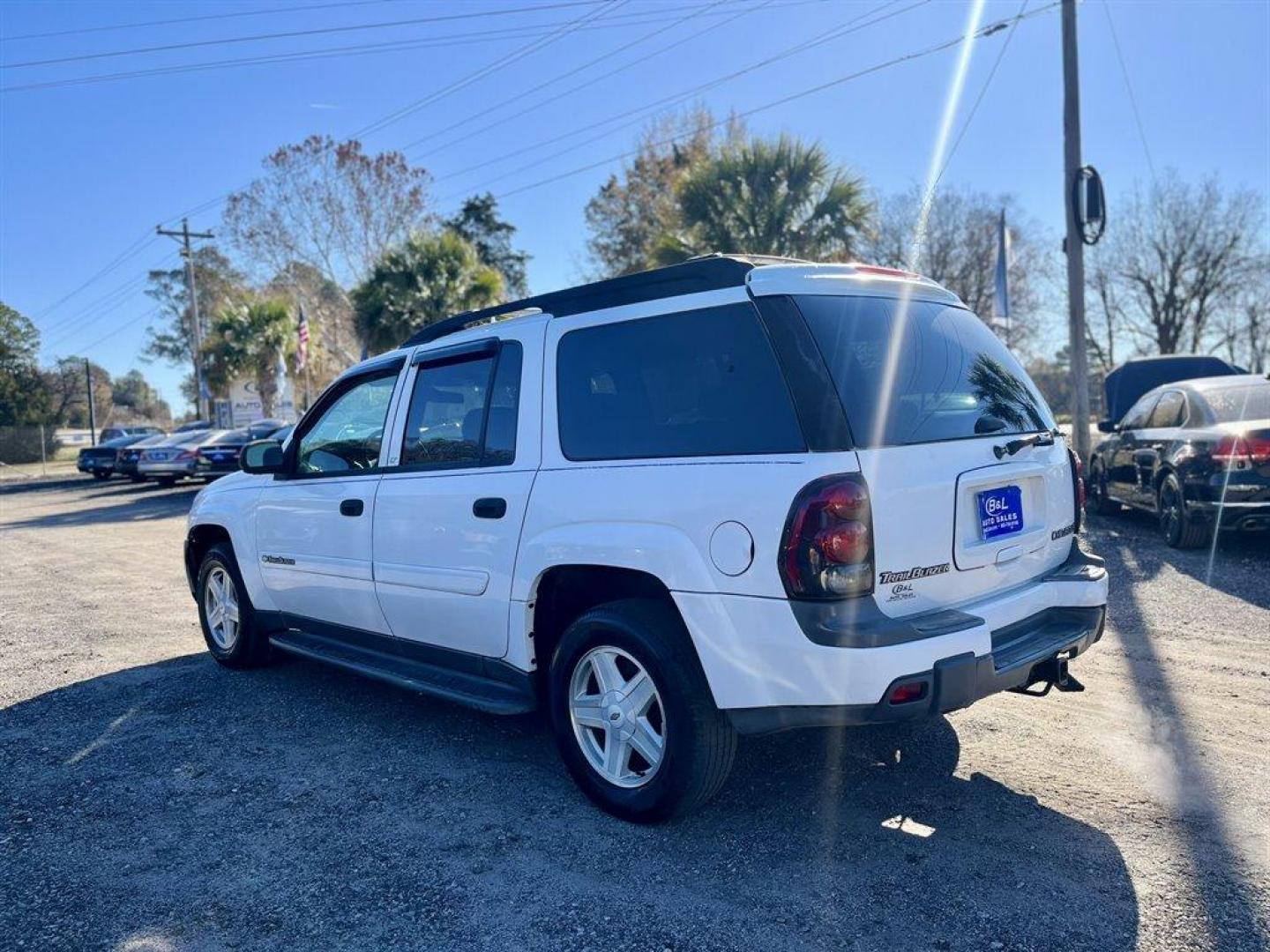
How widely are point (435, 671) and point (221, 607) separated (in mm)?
2396

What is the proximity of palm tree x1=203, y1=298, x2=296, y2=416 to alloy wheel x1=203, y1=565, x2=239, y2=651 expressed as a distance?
94.3 feet

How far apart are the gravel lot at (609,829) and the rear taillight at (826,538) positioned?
1.00 meters

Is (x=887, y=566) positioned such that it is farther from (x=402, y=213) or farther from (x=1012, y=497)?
(x=402, y=213)

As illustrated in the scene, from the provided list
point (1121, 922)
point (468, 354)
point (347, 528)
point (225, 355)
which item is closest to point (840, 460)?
point (1121, 922)

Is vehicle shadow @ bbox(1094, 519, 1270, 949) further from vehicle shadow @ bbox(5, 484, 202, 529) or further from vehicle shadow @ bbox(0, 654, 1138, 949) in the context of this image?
vehicle shadow @ bbox(5, 484, 202, 529)

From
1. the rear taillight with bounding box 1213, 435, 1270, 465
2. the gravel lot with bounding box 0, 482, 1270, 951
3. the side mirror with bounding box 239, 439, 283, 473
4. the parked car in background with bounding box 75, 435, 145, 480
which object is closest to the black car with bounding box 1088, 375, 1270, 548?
the rear taillight with bounding box 1213, 435, 1270, 465

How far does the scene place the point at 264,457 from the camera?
5.34 meters

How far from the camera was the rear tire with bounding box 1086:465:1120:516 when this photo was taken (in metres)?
10.5

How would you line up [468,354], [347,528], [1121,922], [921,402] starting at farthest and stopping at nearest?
[347,528] → [468,354] → [921,402] → [1121,922]

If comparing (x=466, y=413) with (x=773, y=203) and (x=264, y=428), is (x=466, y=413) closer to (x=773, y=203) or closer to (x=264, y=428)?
(x=773, y=203)

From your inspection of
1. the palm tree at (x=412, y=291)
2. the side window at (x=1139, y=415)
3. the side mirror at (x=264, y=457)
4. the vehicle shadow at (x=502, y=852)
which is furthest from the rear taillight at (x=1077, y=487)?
the palm tree at (x=412, y=291)

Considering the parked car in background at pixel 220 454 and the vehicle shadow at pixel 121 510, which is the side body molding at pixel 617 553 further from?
the parked car in background at pixel 220 454

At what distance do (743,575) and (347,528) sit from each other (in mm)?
2490

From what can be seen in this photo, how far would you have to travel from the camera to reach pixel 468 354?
4.27 meters
